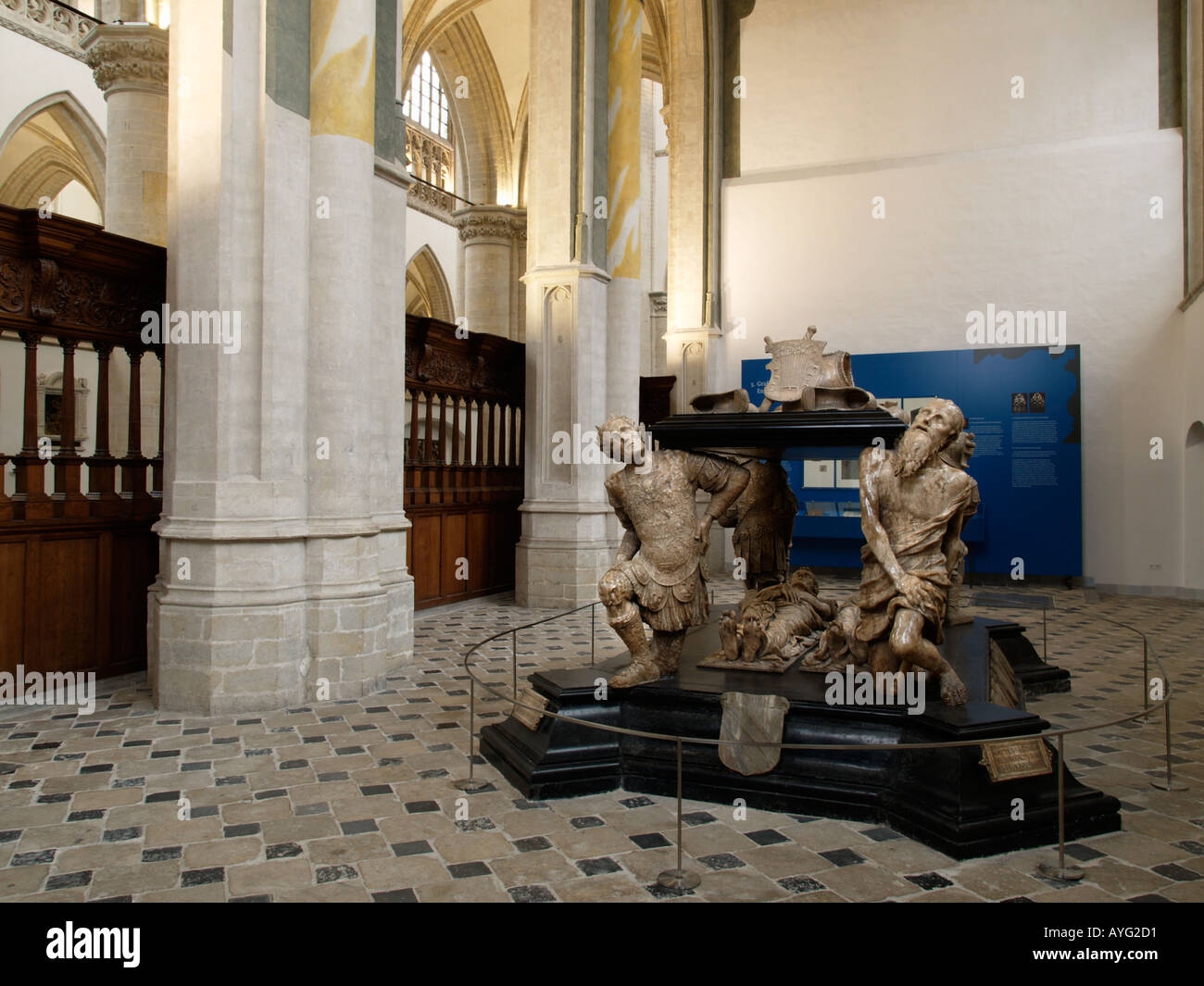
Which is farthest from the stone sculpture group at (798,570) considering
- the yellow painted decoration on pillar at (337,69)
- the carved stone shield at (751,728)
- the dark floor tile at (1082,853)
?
the yellow painted decoration on pillar at (337,69)

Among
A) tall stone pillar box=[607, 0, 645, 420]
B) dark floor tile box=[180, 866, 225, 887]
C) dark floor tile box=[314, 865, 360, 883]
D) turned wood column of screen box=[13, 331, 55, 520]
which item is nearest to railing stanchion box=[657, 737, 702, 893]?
dark floor tile box=[314, 865, 360, 883]

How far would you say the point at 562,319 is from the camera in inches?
434

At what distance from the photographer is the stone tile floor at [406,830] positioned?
11.1 feet

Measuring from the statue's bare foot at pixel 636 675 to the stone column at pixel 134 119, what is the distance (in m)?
8.95

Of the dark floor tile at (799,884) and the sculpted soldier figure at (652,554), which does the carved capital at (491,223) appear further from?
the dark floor tile at (799,884)

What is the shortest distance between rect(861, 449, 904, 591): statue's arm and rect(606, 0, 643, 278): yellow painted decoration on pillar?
7737 mm

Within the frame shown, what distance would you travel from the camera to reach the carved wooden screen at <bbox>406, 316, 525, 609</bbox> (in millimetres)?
10469

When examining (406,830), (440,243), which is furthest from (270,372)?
(440,243)

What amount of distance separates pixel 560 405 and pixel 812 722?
23.2ft

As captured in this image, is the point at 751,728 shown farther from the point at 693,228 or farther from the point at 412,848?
the point at 693,228

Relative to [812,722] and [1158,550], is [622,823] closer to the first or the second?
[812,722]

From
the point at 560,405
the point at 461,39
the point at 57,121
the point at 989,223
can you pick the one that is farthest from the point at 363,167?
the point at 461,39

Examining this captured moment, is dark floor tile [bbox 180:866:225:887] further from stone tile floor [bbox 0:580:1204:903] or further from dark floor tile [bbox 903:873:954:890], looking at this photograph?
dark floor tile [bbox 903:873:954:890]

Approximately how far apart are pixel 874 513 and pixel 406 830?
9.13ft
